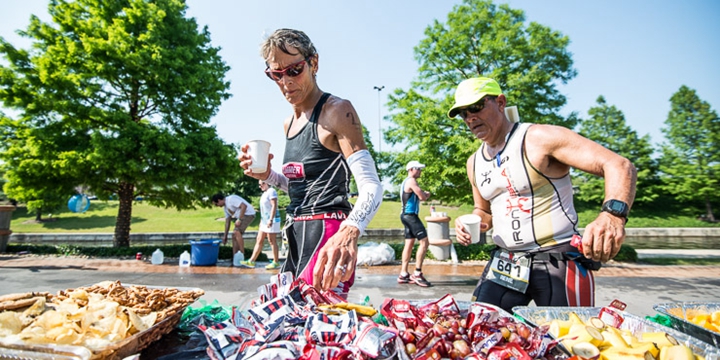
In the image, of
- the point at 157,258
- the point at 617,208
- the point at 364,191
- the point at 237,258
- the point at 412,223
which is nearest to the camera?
the point at 617,208

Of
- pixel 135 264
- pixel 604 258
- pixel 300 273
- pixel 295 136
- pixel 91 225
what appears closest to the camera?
pixel 604 258

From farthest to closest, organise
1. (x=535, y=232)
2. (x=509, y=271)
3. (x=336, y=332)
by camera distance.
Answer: (x=509, y=271) < (x=535, y=232) < (x=336, y=332)

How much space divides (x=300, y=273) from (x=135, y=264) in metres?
9.73

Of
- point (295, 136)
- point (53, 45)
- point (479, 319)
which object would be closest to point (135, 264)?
point (53, 45)

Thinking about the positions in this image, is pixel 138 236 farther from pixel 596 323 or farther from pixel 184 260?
pixel 596 323

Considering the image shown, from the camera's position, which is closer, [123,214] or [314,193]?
[314,193]

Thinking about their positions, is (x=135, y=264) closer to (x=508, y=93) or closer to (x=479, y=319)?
(x=479, y=319)

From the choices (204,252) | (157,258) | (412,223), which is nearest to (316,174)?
(412,223)

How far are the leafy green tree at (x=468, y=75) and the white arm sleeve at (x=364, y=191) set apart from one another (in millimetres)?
9325

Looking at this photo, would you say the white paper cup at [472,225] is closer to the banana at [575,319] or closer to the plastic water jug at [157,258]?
the banana at [575,319]

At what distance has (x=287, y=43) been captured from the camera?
202cm

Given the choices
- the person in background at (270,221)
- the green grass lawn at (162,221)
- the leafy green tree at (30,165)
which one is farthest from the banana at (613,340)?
the green grass lawn at (162,221)

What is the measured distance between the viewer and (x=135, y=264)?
958cm

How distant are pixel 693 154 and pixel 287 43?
158 ft
